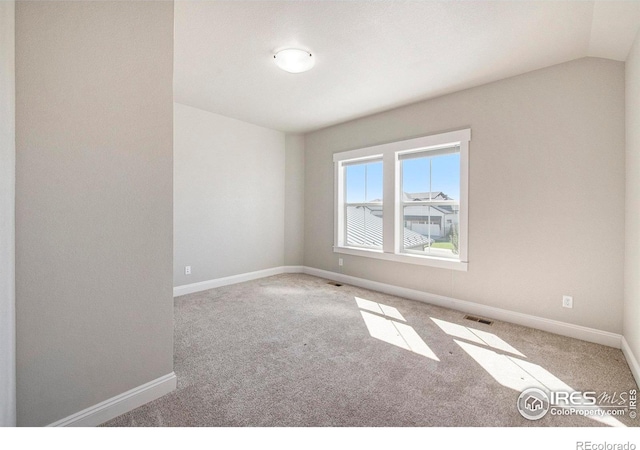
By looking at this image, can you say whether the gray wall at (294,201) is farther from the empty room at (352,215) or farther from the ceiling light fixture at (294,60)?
the ceiling light fixture at (294,60)

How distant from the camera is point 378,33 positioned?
2336mm

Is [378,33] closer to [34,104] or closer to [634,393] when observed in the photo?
[34,104]

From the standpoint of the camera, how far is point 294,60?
2.65 meters

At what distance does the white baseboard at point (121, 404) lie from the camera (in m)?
1.51

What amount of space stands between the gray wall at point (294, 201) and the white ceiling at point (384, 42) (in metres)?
1.83

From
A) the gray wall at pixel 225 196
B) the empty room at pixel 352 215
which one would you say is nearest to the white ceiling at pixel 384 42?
the empty room at pixel 352 215

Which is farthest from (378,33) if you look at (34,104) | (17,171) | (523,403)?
(523,403)

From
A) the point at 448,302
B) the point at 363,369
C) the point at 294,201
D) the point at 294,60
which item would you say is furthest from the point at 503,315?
the point at 294,201

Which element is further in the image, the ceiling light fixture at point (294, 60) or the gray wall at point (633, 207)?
the ceiling light fixture at point (294, 60)

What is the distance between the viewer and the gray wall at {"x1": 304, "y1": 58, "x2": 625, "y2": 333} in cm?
256

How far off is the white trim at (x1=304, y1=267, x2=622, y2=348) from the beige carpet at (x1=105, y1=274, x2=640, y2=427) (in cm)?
11

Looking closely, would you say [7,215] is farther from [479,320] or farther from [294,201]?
[294,201]

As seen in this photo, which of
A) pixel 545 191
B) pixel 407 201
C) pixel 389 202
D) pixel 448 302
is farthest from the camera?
pixel 389 202

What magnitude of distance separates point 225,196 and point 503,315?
404 centimetres
